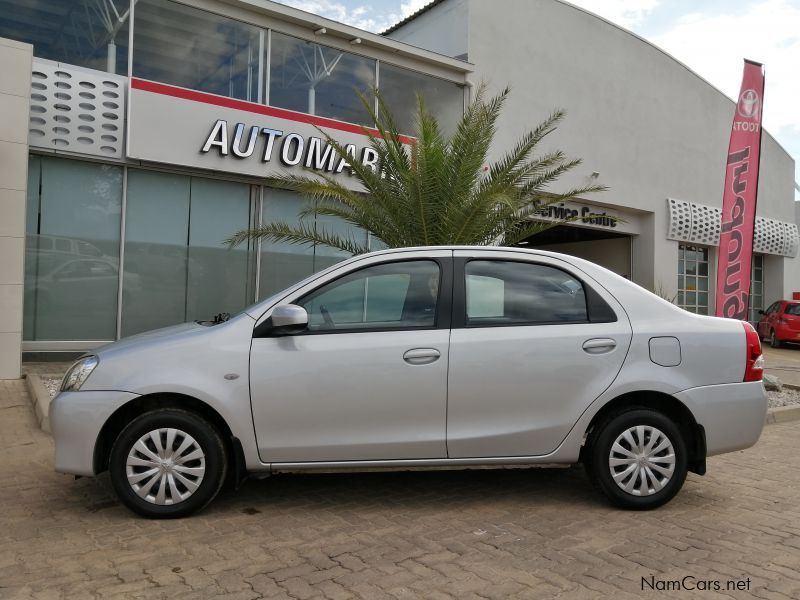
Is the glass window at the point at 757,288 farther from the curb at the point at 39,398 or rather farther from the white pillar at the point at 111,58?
the curb at the point at 39,398

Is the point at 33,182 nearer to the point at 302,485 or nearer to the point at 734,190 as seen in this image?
the point at 302,485

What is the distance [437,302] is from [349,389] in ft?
2.60

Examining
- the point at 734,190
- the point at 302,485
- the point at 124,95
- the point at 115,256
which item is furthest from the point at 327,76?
the point at 302,485

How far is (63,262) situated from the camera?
400 inches

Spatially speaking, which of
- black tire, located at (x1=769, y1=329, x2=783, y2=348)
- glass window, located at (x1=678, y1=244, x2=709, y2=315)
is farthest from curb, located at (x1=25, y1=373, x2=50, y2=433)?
black tire, located at (x1=769, y1=329, x2=783, y2=348)

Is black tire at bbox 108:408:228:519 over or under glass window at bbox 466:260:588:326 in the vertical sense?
under

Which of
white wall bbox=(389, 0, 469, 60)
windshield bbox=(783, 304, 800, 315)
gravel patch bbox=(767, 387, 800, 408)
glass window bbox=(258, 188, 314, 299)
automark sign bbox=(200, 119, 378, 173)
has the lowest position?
gravel patch bbox=(767, 387, 800, 408)

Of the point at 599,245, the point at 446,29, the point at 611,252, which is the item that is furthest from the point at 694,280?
the point at 446,29

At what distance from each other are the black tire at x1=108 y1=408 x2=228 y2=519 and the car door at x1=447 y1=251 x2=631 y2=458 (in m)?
1.43

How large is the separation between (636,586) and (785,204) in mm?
26160

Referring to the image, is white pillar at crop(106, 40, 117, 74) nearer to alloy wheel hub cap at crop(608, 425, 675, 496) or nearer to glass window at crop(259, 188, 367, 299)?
glass window at crop(259, 188, 367, 299)

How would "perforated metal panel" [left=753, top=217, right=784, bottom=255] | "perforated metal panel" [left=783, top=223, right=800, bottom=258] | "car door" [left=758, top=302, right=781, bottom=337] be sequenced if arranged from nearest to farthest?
"car door" [left=758, top=302, right=781, bottom=337]
"perforated metal panel" [left=753, top=217, right=784, bottom=255]
"perforated metal panel" [left=783, top=223, right=800, bottom=258]

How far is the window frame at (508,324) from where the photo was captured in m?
4.20

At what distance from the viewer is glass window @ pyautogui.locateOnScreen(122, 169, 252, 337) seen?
10656 mm
